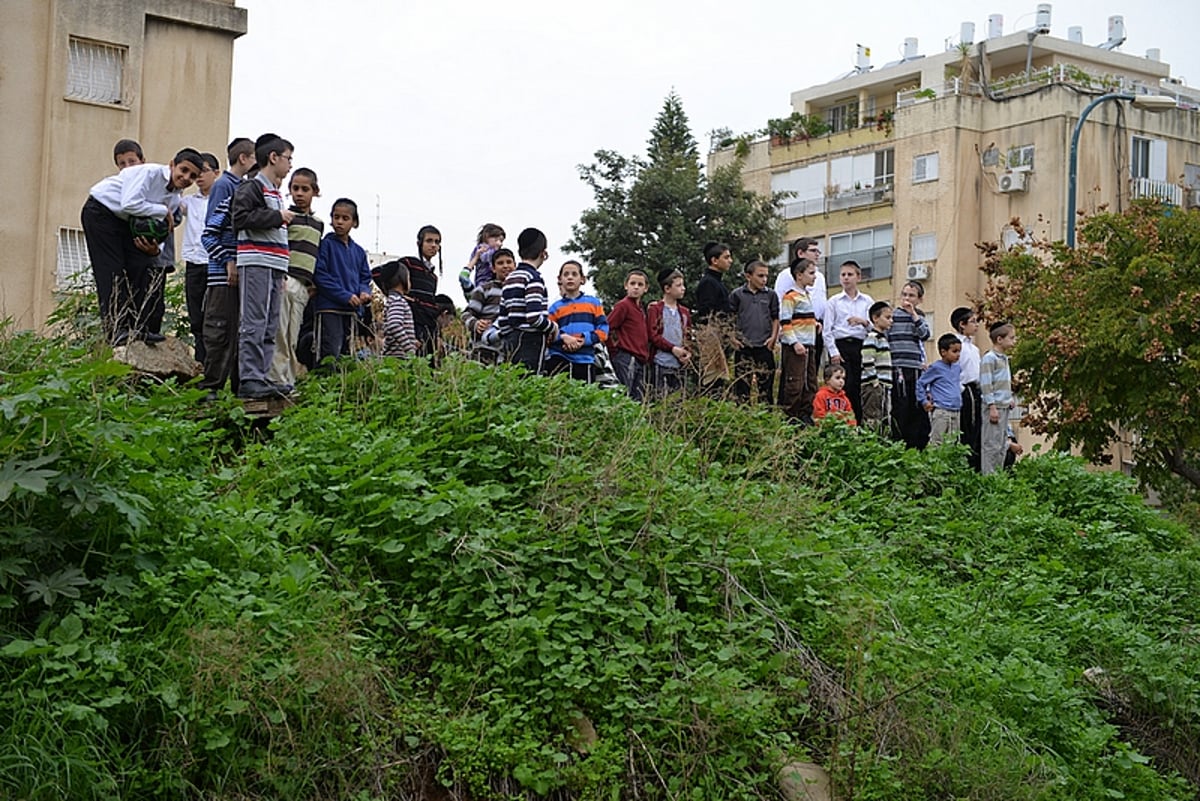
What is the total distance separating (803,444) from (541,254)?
9.03 feet

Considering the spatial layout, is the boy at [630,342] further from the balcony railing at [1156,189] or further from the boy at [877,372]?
the balcony railing at [1156,189]

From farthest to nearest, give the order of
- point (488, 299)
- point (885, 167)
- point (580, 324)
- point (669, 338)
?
point (885, 167) → point (669, 338) → point (488, 299) → point (580, 324)

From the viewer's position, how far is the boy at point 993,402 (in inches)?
623

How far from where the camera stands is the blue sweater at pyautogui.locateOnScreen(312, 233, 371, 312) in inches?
469

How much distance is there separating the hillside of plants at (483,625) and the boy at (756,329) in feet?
10.2

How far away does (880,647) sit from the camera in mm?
8750

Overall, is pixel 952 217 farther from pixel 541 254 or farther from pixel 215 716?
pixel 215 716

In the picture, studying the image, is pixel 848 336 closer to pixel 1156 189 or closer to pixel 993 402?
pixel 993 402

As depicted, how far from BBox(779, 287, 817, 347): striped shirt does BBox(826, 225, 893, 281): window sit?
106 feet

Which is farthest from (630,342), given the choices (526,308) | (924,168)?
(924,168)

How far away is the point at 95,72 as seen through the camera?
22750mm

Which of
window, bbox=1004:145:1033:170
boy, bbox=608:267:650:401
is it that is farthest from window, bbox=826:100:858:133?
boy, bbox=608:267:650:401

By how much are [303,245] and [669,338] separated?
3840 millimetres

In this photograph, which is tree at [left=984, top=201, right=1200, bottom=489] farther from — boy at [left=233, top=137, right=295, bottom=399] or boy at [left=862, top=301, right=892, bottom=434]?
boy at [left=233, top=137, right=295, bottom=399]
